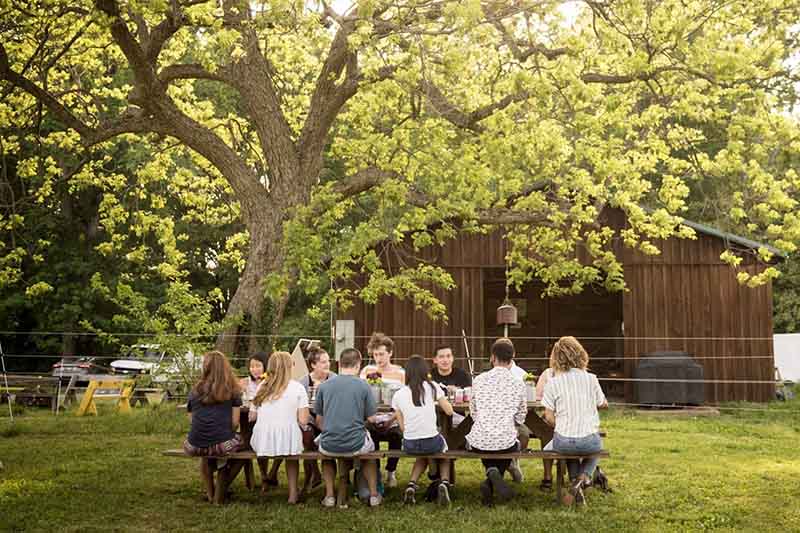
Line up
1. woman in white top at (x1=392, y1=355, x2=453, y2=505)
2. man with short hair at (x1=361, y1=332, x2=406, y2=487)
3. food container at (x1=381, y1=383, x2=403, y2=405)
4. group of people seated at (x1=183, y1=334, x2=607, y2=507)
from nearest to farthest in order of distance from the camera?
1. group of people seated at (x1=183, y1=334, x2=607, y2=507)
2. woman in white top at (x1=392, y1=355, x2=453, y2=505)
3. man with short hair at (x1=361, y1=332, x2=406, y2=487)
4. food container at (x1=381, y1=383, x2=403, y2=405)

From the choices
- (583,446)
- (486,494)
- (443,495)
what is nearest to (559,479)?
(583,446)

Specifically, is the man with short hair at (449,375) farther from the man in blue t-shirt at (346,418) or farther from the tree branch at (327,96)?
the tree branch at (327,96)

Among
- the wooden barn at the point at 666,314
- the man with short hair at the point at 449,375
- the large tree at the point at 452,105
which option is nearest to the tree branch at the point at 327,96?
the large tree at the point at 452,105

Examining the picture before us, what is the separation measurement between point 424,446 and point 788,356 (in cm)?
2115

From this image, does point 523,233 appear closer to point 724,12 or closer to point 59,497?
point 724,12

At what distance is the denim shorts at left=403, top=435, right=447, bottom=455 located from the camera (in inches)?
318

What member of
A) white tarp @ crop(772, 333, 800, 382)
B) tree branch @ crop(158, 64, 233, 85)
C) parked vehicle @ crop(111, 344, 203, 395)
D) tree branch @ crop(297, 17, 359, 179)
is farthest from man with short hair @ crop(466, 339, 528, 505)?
white tarp @ crop(772, 333, 800, 382)

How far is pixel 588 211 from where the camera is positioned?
15516 mm

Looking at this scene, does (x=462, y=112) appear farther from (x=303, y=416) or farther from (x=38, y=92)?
(x=303, y=416)

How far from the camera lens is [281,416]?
26.9ft

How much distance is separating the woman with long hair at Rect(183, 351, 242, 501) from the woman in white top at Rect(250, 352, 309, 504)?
242 millimetres

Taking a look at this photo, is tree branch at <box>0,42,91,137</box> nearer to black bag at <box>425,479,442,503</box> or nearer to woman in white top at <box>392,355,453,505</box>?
woman in white top at <box>392,355,453,505</box>

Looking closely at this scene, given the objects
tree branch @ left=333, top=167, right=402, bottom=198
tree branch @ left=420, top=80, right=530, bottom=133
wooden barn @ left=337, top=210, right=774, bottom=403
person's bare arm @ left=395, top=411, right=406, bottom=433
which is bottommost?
person's bare arm @ left=395, top=411, right=406, bottom=433

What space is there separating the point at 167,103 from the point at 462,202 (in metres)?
5.07
